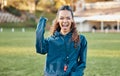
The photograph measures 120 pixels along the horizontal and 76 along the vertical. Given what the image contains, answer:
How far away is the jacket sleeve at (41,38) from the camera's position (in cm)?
448

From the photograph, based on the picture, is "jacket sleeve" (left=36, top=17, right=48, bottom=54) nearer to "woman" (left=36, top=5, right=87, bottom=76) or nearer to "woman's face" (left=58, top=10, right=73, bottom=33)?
"woman" (left=36, top=5, right=87, bottom=76)

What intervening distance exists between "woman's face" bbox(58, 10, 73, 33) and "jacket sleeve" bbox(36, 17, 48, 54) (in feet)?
0.69

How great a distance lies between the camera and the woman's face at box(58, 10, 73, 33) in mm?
4668

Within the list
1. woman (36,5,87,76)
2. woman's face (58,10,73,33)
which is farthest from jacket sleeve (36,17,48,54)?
woman's face (58,10,73,33)

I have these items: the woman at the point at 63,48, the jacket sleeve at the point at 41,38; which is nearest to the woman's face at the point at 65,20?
the woman at the point at 63,48

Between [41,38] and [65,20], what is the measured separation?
1.19 feet

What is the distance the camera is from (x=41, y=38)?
4.52 meters

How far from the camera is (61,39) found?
4.69 meters

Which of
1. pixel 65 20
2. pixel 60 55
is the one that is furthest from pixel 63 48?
pixel 65 20

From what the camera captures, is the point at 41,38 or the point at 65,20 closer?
the point at 41,38

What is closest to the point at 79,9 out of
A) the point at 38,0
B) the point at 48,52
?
the point at 38,0

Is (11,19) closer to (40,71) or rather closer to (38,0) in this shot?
(38,0)

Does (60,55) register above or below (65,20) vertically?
below

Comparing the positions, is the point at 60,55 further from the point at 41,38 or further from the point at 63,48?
the point at 41,38
